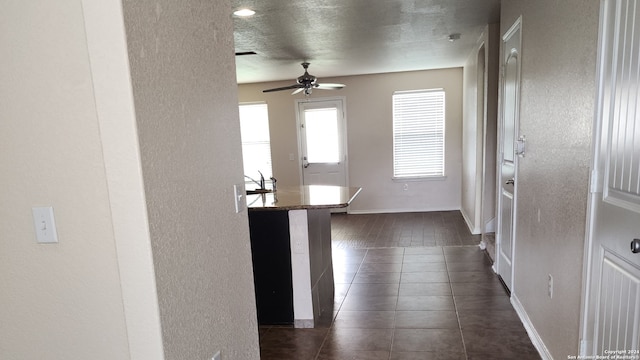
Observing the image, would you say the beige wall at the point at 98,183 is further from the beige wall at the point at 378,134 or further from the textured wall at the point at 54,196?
the beige wall at the point at 378,134

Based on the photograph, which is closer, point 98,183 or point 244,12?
point 98,183

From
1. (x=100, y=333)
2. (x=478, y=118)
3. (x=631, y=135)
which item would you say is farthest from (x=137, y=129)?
(x=478, y=118)

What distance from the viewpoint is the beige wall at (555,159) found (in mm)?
1647

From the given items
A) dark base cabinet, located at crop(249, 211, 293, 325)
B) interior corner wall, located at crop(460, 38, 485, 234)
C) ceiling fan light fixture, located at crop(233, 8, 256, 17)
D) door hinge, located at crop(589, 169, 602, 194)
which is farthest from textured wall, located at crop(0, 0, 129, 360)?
interior corner wall, located at crop(460, 38, 485, 234)

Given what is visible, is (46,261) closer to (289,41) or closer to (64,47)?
(64,47)

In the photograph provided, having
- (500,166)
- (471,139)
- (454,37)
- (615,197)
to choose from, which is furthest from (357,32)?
(615,197)

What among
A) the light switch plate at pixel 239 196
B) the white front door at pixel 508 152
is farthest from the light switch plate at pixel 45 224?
the white front door at pixel 508 152

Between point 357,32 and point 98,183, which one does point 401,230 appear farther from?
point 98,183

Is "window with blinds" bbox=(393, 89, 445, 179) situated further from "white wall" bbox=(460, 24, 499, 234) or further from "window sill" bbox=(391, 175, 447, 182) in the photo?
"white wall" bbox=(460, 24, 499, 234)

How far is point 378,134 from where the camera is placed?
21.2 feet

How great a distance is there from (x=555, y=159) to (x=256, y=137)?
5.55 metres

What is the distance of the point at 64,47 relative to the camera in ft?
3.39

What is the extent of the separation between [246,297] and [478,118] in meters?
3.70

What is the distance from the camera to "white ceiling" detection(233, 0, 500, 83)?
9.78ft
